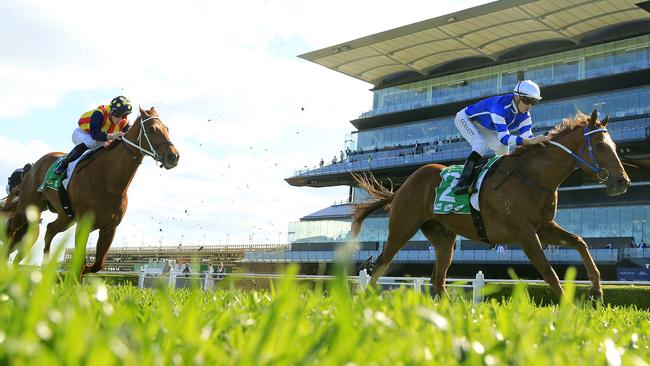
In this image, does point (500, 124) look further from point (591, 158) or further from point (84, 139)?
point (84, 139)

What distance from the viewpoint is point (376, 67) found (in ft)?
197

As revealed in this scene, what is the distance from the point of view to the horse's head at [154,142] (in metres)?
7.97

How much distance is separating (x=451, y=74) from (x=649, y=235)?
2255 centimetres

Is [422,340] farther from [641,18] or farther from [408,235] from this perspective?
[641,18]

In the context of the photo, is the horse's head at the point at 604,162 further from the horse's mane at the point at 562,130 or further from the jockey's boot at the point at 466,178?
the jockey's boot at the point at 466,178

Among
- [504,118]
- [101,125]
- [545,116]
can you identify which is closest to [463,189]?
[504,118]

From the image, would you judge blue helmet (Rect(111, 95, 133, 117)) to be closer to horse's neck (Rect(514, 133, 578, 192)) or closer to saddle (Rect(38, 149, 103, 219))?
saddle (Rect(38, 149, 103, 219))

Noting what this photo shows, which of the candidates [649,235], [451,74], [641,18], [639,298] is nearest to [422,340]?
[639,298]

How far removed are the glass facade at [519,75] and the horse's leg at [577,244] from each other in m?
42.5

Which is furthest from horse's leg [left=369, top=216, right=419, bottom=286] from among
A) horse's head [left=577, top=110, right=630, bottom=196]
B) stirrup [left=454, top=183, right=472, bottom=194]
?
horse's head [left=577, top=110, right=630, bottom=196]

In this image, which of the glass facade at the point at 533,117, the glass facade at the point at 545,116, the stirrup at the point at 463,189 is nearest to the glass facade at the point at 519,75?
the glass facade at the point at 533,117

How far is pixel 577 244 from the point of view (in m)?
7.31

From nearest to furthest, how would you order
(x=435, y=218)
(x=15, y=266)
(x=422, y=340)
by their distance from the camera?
(x=422, y=340), (x=15, y=266), (x=435, y=218)

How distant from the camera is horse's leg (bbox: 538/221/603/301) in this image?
712cm
